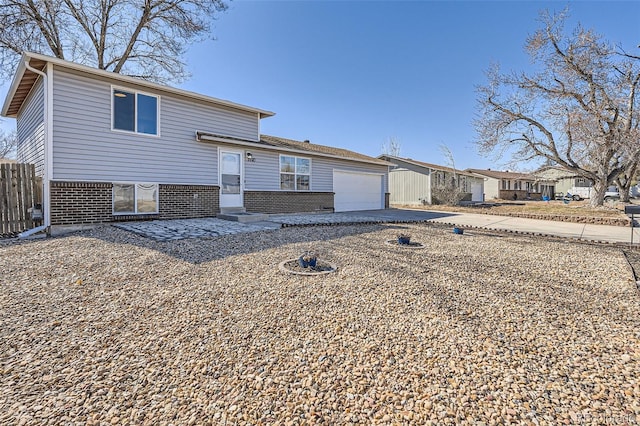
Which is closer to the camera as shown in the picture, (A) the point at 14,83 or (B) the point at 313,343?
(B) the point at 313,343

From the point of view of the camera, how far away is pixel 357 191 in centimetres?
1623

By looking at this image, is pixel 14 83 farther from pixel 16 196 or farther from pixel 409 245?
pixel 409 245

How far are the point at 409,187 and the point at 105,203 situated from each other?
20.4 meters

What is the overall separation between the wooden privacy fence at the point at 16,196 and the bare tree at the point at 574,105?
20.2 metres

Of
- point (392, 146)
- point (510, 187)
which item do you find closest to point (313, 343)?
point (392, 146)

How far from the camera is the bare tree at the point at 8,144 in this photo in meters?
27.0

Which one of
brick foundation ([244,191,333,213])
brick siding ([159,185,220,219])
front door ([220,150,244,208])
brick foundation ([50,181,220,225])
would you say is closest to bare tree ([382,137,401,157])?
brick foundation ([244,191,333,213])

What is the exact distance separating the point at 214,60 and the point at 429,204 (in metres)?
16.8

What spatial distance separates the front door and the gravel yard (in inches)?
238

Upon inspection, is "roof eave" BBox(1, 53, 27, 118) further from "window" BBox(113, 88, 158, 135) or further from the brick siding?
the brick siding

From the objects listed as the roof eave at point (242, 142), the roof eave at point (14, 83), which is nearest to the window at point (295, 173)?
the roof eave at point (242, 142)

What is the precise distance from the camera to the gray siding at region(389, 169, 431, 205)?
22656 mm

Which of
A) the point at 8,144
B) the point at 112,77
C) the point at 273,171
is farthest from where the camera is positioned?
the point at 8,144

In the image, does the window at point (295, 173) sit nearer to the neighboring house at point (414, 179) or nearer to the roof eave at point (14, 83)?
the roof eave at point (14, 83)
